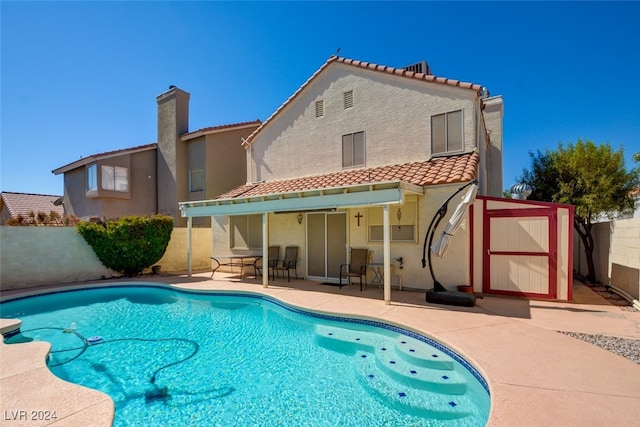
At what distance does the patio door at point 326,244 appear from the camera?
38.5 feet

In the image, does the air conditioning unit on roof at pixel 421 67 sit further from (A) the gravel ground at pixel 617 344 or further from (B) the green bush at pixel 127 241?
(B) the green bush at pixel 127 241

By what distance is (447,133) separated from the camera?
1054 cm

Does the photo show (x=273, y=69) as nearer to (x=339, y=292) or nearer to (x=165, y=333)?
(x=339, y=292)

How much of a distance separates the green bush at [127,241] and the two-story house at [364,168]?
7.13 ft

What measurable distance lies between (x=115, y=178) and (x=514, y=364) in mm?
22817

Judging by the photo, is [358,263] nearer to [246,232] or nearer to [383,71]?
[246,232]

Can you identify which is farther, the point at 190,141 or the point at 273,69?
the point at 190,141

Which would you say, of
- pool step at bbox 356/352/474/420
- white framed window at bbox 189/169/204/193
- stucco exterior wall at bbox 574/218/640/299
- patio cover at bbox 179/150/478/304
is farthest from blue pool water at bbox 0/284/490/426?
white framed window at bbox 189/169/204/193

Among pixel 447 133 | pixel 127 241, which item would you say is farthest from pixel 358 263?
pixel 127 241

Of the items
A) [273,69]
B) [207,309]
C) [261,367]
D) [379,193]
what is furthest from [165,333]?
[273,69]

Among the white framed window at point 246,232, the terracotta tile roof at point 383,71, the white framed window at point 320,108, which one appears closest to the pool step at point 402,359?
the white framed window at point 246,232

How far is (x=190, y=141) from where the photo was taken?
67.7 ft

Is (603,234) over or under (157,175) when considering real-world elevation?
under

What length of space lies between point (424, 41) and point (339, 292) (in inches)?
482
